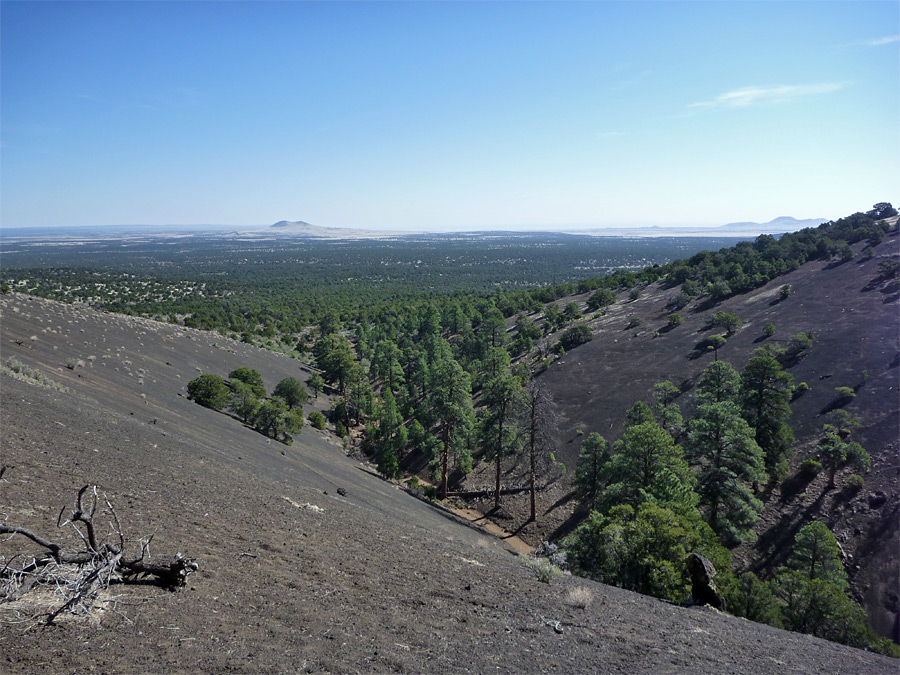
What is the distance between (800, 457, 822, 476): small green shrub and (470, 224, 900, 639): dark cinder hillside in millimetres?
348

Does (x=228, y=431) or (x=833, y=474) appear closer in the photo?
(x=228, y=431)

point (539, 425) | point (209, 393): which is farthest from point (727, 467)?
point (209, 393)

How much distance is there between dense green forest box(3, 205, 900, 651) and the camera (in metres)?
15.6

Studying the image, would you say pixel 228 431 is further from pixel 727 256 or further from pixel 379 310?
pixel 727 256

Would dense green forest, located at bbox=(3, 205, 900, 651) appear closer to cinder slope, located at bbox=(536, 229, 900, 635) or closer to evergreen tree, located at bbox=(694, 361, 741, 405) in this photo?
evergreen tree, located at bbox=(694, 361, 741, 405)

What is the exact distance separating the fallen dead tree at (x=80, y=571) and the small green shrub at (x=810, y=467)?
33.1 meters

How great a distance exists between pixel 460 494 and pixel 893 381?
3252cm

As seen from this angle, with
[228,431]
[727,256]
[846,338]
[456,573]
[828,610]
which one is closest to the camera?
[456,573]

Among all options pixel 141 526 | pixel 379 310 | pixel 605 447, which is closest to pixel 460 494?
pixel 605 447

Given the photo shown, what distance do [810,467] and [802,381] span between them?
1320cm

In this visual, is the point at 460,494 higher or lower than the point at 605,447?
lower

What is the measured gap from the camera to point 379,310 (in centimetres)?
9225

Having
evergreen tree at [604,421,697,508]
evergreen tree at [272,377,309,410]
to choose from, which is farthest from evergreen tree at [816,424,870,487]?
evergreen tree at [272,377,309,410]

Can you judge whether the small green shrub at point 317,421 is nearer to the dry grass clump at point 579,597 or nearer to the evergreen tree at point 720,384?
the evergreen tree at point 720,384
